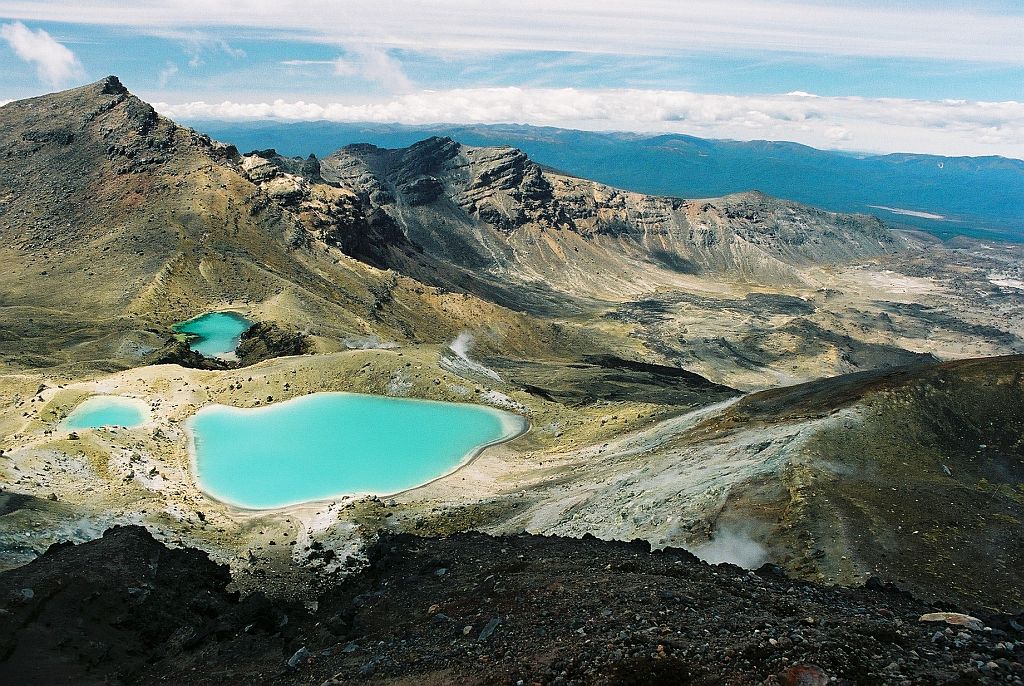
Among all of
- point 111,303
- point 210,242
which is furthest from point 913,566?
point 210,242

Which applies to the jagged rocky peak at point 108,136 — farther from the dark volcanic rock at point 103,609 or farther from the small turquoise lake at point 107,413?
the dark volcanic rock at point 103,609

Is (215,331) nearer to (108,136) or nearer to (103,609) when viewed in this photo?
(103,609)

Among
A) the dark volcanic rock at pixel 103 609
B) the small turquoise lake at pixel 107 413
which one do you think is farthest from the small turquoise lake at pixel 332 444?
the dark volcanic rock at pixel 103 609

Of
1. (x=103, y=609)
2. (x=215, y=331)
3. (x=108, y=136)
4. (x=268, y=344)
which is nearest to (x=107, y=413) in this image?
(x=103, y=609)

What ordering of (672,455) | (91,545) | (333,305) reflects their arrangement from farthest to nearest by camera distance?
(333,305), (672,455), (91,545)

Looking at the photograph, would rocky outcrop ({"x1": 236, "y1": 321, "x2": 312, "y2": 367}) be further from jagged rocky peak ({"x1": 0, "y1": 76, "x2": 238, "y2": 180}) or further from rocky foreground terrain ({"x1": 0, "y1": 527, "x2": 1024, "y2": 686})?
jagged rocky peak ({"x1": 0, "y1": 76, "x2": 238, "y2": 180})

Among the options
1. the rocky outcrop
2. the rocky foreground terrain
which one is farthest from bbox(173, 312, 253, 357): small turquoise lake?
the rocky foreground terrain

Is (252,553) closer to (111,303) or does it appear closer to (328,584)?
(328,584)
